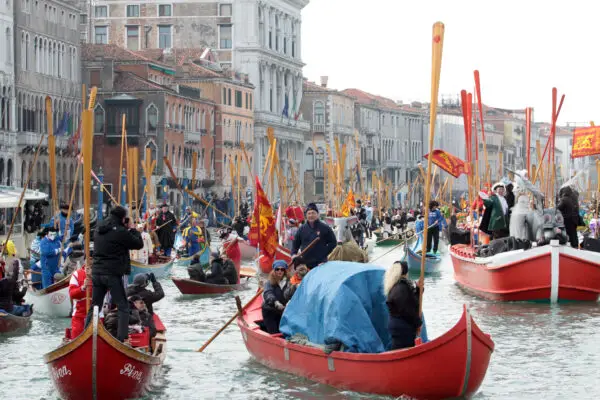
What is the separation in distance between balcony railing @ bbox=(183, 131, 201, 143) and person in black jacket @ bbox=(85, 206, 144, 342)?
6347 centimetres

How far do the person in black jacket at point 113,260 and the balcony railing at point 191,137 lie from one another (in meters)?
63.5

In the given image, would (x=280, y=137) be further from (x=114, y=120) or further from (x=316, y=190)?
(x=114, y=120)

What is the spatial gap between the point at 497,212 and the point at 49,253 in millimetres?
7306

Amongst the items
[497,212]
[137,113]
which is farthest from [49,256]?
[137,113]

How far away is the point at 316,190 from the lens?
110m

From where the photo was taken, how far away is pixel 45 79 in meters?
64.1

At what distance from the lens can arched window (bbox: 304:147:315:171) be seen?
110625 mm

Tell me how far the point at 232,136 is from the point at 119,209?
73.6m

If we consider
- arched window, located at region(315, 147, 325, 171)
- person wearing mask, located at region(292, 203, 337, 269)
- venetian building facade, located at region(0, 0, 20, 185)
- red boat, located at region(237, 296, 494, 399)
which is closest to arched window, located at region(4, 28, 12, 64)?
venetian building facade, located at region(0, 0, 20, 185)

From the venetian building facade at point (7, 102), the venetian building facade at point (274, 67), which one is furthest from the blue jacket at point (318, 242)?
the venetian building facade at point (274, 67)

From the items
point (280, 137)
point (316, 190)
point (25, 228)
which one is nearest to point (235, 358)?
point (25, 228)

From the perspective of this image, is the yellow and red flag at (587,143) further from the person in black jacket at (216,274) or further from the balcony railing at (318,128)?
the balcony railing at (318,128)

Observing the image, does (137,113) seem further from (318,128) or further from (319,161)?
(318,128)

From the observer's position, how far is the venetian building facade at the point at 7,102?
58456 millimetres
